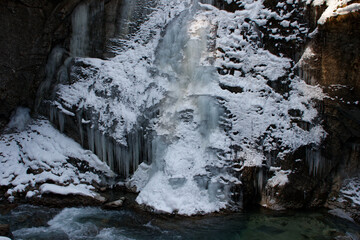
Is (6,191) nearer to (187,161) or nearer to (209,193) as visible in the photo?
(187,161)

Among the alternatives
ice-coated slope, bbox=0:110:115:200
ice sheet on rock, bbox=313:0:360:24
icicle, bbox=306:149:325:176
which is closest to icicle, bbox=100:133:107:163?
ice-coated slope, bbox=0:110:115:200

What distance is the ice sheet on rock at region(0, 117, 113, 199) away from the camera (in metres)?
7.53

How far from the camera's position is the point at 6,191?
24.0 ft

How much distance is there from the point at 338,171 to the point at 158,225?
16.4 feet

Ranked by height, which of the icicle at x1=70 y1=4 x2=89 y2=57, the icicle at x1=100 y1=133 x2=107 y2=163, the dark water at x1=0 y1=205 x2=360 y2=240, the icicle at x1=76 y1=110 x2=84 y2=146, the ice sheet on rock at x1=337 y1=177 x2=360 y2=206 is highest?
the icicle at x1=70 y1=4 x2=89 y2=57

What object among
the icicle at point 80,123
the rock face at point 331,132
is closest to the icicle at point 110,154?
the icicle at point 80,123

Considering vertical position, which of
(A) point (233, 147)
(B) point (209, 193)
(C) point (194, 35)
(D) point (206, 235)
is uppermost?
(C) point (194, 35)

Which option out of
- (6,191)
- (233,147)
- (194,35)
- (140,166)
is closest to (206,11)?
(194,35)

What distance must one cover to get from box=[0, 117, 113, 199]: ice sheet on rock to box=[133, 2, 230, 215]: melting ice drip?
1601 millimetres

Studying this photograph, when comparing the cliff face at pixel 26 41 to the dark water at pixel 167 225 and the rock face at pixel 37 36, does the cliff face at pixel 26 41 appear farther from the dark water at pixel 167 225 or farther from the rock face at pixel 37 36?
the dark water at pixel 167 225

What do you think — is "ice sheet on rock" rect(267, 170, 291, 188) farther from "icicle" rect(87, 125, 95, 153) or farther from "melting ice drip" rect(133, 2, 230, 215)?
"icicle" rect(87, 125, 95, 153)

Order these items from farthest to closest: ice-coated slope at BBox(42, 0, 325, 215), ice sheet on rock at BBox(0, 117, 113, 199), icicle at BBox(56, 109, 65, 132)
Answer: icicle at BBox(56, 109, 65, 132)
ice sheet on rock at BBox(0, 117, 113, 199)
ice-coated slope at BBox(42, 0, 325, 215)

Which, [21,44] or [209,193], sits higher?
[21,44]

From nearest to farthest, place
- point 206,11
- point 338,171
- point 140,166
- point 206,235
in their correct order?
point 206,235 < point 338,171 < point 140,166 < point 206,11
